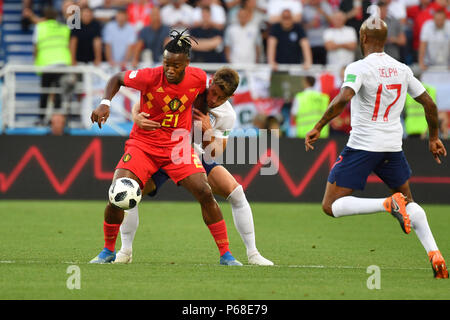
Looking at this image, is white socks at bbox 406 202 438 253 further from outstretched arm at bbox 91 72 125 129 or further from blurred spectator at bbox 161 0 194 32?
blurred spectator at bbox 161 0 194 32

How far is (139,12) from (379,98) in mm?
11863

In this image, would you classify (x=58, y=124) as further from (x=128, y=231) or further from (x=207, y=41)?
(x=128, y=231)

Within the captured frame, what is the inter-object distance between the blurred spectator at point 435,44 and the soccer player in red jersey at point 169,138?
34.7 feet

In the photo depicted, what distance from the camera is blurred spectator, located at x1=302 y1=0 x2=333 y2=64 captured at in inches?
734

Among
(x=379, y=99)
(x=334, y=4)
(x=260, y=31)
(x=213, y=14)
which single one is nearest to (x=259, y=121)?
(x=260, y=31)

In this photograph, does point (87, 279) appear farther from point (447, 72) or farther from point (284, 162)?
point (447, 72)

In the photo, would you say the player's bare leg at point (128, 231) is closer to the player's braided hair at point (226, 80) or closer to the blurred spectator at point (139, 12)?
the player's braided hair at point (226, 80)

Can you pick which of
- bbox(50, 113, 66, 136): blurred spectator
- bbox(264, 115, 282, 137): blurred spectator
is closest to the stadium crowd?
bbox(264, 115, 282, 137): blurred spectator

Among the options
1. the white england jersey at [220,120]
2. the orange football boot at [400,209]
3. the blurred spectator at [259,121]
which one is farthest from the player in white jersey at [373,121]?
the blurred spectator at [259,121]

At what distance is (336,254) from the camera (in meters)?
9.92

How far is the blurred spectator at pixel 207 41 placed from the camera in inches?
707

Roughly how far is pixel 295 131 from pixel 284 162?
1127mm
